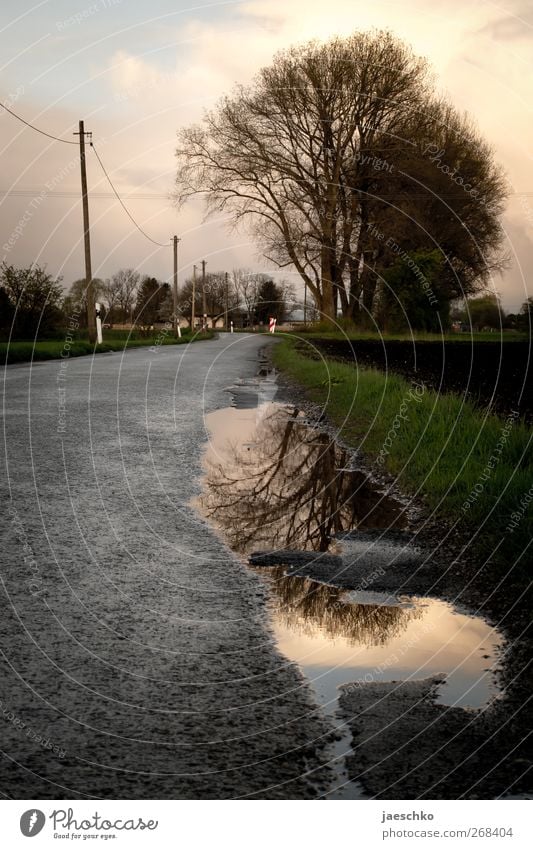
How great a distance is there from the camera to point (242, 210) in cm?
3959

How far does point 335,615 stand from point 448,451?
4.62 m

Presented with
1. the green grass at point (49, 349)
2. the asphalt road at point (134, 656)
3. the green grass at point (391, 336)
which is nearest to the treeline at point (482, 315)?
the green grass at point (391, 336)

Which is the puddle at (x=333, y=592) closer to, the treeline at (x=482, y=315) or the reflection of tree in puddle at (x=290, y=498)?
the reflection of tree in puddle at (x=290, y=498)

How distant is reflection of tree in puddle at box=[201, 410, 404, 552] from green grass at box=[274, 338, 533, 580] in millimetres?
453

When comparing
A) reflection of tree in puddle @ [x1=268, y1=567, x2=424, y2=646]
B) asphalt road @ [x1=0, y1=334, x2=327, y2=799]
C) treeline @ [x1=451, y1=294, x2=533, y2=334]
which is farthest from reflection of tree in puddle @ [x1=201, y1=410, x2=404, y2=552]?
treeline @ [x1=451, y1=294, x2=533, y2=334]

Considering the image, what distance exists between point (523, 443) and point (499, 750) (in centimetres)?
563

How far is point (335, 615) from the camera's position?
4.71 metres

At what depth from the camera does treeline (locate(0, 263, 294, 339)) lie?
4028cm

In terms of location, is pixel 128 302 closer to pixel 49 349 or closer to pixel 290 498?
pixel 49 349

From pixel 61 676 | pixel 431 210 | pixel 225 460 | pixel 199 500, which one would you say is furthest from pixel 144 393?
pixel 431 210

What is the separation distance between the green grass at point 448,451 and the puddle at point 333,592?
0.45m

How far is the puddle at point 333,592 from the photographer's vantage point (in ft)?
12.9

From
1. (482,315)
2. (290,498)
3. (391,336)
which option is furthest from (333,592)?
(482,315)

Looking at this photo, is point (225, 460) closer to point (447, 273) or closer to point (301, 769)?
point (301, 769)
